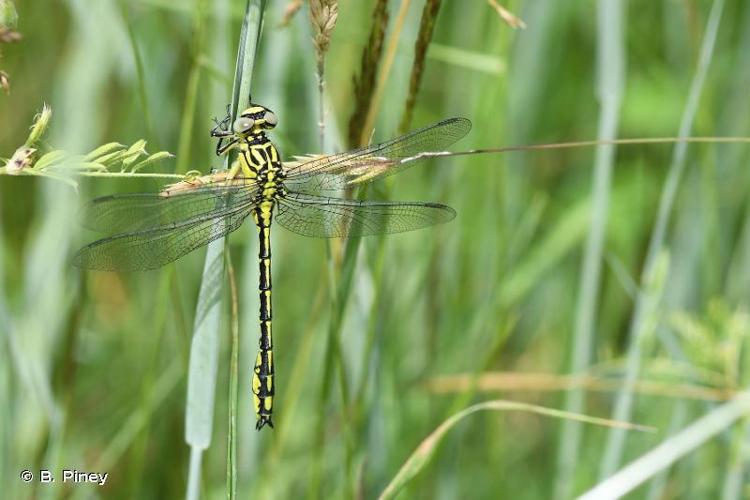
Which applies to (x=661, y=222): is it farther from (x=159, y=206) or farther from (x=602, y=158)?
(x=159, y=206)

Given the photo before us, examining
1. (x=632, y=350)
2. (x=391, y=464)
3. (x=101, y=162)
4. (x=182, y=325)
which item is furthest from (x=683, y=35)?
(x=101, y=162)

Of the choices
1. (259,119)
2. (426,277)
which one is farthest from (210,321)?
(426,277)

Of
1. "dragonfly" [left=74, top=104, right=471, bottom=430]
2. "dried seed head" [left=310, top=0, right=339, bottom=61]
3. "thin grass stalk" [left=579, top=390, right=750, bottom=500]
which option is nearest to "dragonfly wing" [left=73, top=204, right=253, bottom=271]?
"dragonfly" [left=74, top=104, right=471, bottom=430]

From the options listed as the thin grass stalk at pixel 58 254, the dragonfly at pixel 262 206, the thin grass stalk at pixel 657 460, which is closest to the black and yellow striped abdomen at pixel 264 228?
the dragonfly at pixel 262 206

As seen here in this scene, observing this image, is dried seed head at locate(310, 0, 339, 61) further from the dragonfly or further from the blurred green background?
the blurred green background

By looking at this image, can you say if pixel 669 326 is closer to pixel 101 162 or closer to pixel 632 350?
pixel 632 350

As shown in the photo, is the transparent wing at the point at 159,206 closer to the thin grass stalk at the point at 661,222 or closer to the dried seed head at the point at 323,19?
the dried seed head at the point at 323,19
